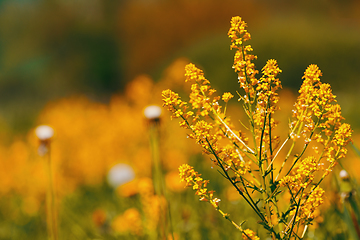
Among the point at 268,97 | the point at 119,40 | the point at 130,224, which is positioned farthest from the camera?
the point at 119,40

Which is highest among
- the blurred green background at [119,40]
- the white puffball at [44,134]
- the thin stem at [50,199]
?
the blurred green background at [119,40]

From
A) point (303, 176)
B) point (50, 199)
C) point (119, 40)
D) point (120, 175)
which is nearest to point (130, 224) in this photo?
point (50, 199)

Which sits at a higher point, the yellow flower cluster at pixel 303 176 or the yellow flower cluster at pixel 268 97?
the yellow flower cluster at pixel 268 97

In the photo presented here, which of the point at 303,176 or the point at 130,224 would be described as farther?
the point at 130,224

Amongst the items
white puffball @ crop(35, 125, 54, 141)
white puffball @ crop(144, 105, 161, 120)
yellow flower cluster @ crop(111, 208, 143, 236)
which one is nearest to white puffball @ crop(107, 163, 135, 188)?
yellow flower cluster @ crop(111, 208, 143, 236)

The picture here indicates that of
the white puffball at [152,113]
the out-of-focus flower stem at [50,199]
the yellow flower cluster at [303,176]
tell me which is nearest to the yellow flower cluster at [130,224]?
the out-of-focus flower stem at [50,199]

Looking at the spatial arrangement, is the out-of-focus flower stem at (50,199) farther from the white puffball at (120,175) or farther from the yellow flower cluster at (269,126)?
the white puffball at (120,175)

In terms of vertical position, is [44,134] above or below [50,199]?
above

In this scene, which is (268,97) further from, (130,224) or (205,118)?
(130,224)

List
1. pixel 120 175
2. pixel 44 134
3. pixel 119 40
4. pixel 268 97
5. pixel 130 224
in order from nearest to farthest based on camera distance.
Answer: pixel 268 97, pixel 44 134, pixel 130 224, pixel 120 175, pixel 119 40

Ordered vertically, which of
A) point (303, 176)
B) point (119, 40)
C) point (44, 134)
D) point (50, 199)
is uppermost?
point (119, 40)

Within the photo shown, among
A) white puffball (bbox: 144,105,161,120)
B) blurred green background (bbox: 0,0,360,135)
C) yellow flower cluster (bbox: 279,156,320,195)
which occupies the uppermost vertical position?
blurred green background (bbox: 0,0,360,135)

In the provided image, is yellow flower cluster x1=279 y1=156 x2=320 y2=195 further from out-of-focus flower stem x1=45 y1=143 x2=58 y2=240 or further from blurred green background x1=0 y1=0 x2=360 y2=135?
blurred green background x1=0 y1=0 x2=360 y2=135

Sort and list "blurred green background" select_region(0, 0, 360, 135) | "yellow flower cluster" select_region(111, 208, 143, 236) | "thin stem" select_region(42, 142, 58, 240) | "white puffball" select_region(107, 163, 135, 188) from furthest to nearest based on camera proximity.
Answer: "blurred green background" select_region(0, 0, 360, 135), "white puffball" select_region(107, 163, 135, 188), "yellow flower cluster" select_region(111, 208, 143, 236), "thin stem" select_region(42, 142, 58, 240)
